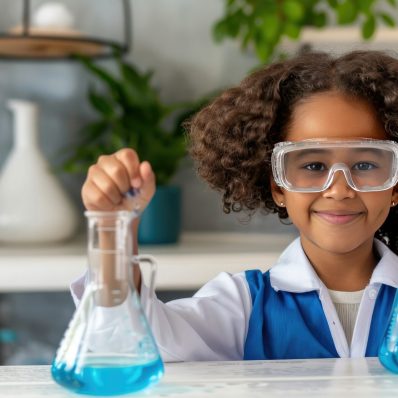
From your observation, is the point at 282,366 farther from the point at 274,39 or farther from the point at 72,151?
the point at 72,151

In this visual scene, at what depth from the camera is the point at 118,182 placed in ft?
2.67

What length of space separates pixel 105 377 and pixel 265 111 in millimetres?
616

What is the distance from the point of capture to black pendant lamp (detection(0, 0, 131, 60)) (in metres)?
2.36

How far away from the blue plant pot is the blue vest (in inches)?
51.8

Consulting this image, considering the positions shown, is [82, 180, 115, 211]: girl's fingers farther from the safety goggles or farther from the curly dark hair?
→ the curly dark hair

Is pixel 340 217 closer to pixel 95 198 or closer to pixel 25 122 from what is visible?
pixel 95 198

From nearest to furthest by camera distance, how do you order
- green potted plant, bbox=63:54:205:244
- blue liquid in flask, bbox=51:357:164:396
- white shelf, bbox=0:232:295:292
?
blue liquid in flask, bbox=51:357:164:396, white shelf, bbox=0:232:295:292, green potted plant, bbox=63:54:205:244

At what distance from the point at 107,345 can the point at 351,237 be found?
1.65 ft

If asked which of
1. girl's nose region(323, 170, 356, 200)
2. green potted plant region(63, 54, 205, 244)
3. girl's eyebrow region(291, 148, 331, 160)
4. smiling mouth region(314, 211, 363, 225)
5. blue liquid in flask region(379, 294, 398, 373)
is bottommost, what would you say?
green potted plant region(63, 54, 205, 244)

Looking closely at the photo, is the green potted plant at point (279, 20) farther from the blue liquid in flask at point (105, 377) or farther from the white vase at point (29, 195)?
the blue liquid in flask at point (105, 377)

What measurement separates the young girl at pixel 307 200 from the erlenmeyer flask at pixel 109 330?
25 centimetres

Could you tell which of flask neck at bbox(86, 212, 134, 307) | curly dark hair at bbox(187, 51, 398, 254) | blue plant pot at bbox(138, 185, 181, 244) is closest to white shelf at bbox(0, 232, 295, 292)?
blue plant pot at bbox(138, 185, 181, 244)

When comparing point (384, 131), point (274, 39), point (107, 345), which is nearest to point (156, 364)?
point (107, 345)

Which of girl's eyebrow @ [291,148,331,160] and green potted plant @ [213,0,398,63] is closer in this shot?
girl's eyebrow @ [291,148,331,160]
